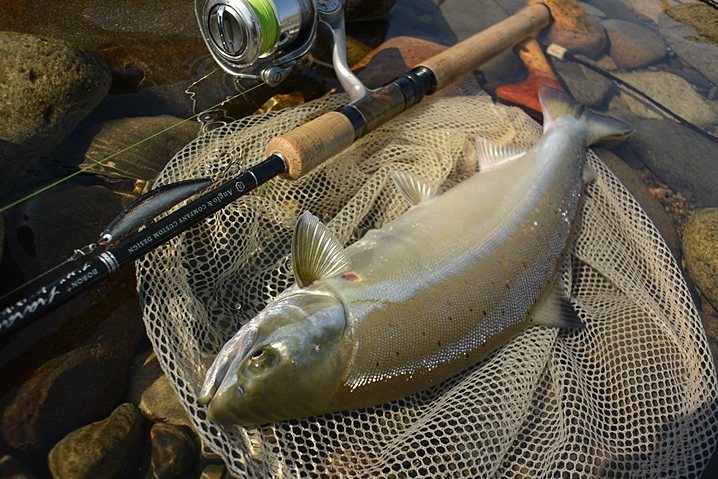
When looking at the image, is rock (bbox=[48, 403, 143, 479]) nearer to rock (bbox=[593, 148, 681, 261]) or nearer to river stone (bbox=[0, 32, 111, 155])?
river stone (bbox=[0, 32, 111, 155])

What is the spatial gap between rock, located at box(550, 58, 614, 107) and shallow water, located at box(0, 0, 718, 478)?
60 cm

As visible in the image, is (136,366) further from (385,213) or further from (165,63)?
(165,63)

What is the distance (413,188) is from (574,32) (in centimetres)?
403

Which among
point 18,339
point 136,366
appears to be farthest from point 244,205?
point 18,339

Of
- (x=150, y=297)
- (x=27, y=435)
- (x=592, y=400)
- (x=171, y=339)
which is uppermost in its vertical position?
(x=150, y=297)

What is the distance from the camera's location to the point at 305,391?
6.28 feet

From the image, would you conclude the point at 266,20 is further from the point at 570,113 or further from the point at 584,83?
the point at 584,83

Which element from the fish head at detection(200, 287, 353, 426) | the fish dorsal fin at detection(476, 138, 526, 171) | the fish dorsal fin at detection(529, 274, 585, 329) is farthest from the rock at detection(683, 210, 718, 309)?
the fish head at detection(200, 287, 353, 426)

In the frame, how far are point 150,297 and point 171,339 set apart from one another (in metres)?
0.25

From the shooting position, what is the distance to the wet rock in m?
2.31

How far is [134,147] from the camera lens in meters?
3.34

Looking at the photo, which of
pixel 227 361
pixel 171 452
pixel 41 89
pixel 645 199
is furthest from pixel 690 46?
pixel 171 452

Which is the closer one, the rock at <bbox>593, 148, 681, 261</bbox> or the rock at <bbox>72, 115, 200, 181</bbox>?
the rock at <bbox>72, 115, 200, 181</bbox>

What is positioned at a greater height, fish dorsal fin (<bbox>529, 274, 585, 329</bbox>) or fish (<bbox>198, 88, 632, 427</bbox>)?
fish (<bbox>198, 88, 632, 427</bbox>)
